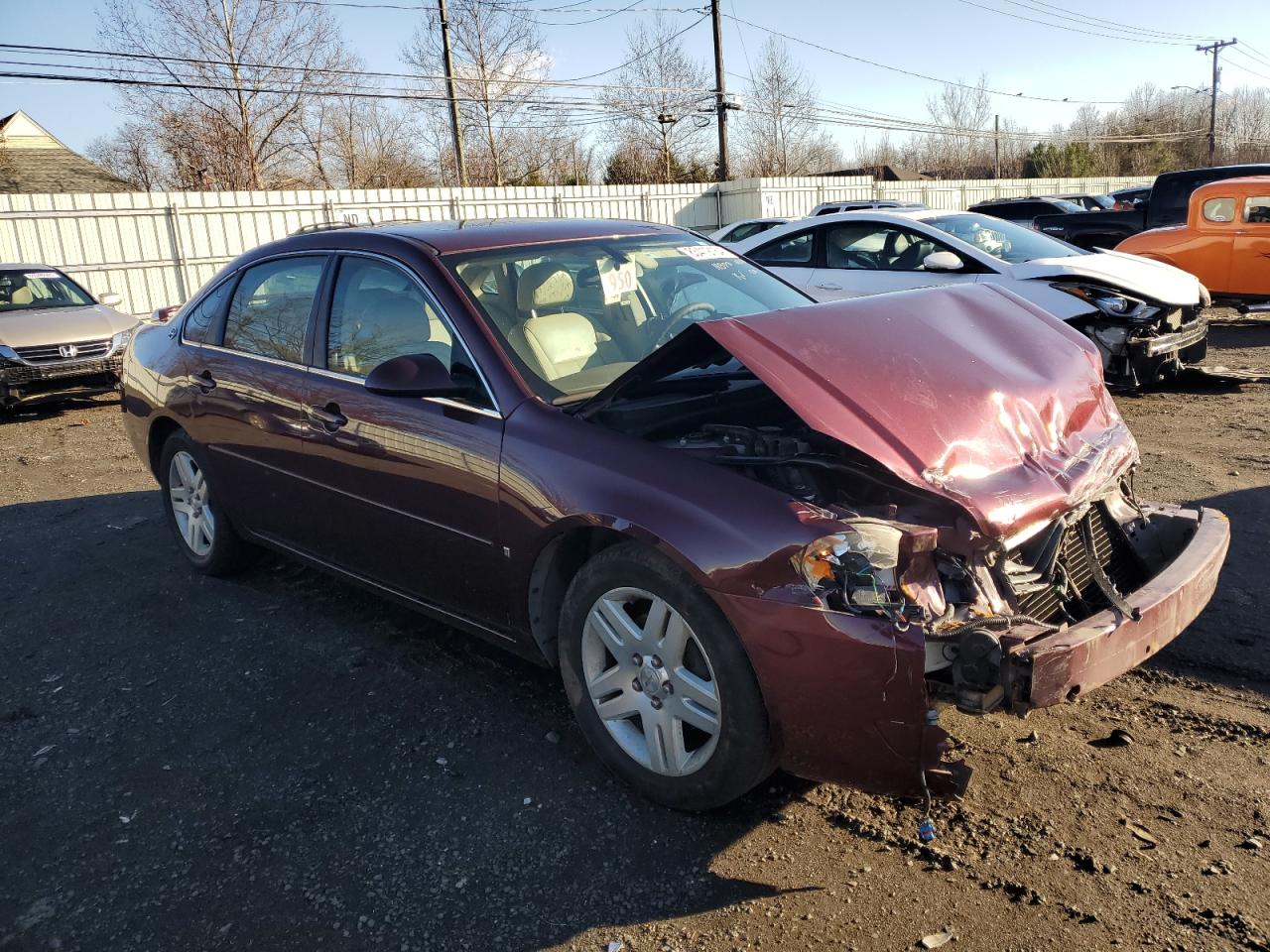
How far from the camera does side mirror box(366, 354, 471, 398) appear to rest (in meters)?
3.33

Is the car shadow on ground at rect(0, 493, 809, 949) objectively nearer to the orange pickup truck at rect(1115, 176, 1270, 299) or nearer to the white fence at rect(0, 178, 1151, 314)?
the white fence at rect(0, 178, 1151, 314)

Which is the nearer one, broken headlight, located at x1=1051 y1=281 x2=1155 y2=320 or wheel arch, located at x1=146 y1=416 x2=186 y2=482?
wheel arch, located at x1=146 y1=416 x2=186 y2=482

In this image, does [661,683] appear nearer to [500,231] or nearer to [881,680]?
[881,680]

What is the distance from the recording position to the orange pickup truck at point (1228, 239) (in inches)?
487

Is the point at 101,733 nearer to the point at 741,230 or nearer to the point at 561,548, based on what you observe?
the point at 561,548

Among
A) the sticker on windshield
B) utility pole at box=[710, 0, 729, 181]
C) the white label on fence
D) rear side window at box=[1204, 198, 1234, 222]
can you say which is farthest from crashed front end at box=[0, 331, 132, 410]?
utility pole at box=[710, 0, 729, 181]

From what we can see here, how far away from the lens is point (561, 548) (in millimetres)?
3172

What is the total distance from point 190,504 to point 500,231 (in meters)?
2.44

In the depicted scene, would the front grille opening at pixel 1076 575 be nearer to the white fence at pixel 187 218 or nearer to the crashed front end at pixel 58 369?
the crashed front end at pixel 58 369

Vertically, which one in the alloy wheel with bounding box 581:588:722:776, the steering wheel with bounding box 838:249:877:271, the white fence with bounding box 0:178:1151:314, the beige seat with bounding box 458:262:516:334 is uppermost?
the white fence with bounding box 0:178:1151:314

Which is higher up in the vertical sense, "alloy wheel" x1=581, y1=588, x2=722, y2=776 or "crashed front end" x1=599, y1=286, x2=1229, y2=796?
"crashed front end" x1=599, y1=286, x2=1229, y2=796

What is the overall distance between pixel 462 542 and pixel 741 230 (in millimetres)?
14765

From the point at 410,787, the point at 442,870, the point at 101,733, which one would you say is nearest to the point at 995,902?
the point at 442,870

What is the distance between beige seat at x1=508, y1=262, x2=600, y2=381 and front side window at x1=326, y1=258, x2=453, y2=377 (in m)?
0.30
